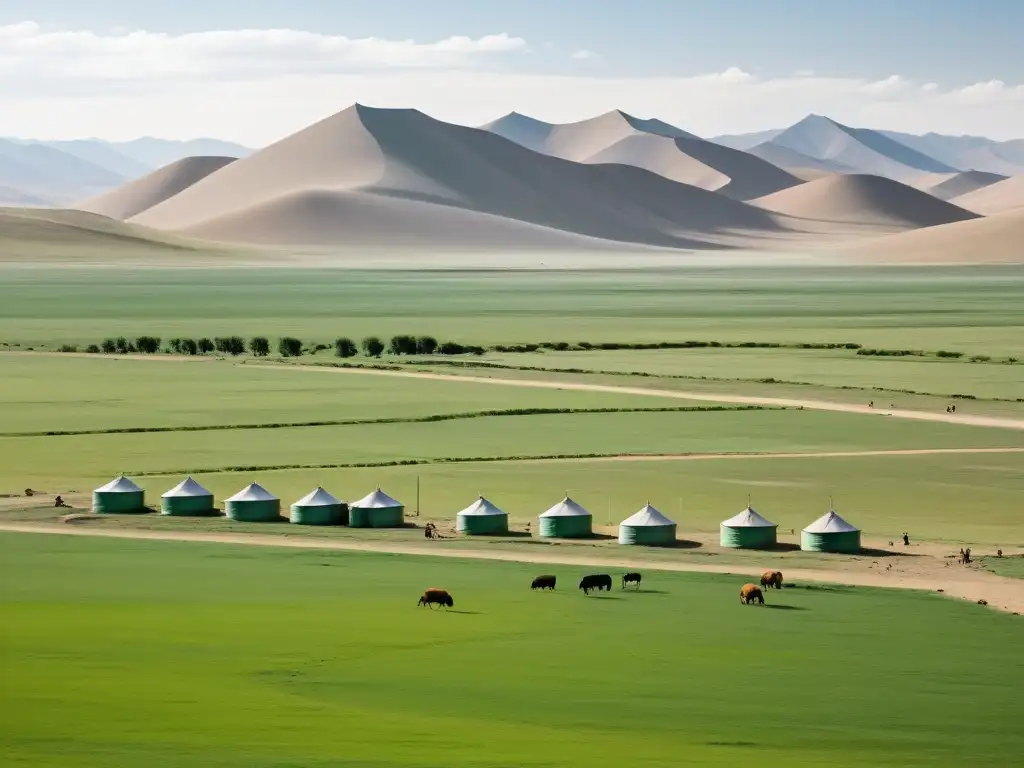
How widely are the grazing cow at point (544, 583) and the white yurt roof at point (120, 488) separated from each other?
16175 millimetres

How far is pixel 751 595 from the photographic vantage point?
42.9 meters

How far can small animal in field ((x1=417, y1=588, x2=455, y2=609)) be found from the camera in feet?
139

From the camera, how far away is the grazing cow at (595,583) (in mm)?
44219

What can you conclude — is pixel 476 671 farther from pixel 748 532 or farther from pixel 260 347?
pixel 260 347

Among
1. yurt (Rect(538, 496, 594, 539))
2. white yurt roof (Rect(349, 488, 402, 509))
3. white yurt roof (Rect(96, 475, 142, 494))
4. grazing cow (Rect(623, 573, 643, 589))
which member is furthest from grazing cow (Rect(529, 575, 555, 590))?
white yurt roof (Rect(96, 475, 142, 494))

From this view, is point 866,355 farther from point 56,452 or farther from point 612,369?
point 56,452

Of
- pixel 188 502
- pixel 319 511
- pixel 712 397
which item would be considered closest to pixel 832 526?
pixel 319 511

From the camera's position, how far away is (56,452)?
69.9 meters

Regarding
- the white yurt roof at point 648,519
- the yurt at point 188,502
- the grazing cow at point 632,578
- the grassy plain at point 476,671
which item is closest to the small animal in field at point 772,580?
the grassy plain at point 476,671

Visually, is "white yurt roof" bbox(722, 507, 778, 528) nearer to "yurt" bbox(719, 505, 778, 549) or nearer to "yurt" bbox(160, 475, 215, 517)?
"yurt" bbox(719, 505, 778, 549)

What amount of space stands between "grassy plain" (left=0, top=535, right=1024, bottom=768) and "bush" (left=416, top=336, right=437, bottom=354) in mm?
65777

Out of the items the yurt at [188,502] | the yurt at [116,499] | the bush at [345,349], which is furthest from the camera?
the bush at [345,349]

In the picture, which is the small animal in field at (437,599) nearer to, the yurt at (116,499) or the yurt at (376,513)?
the yurt at (376,513)

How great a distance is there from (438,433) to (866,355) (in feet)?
139
